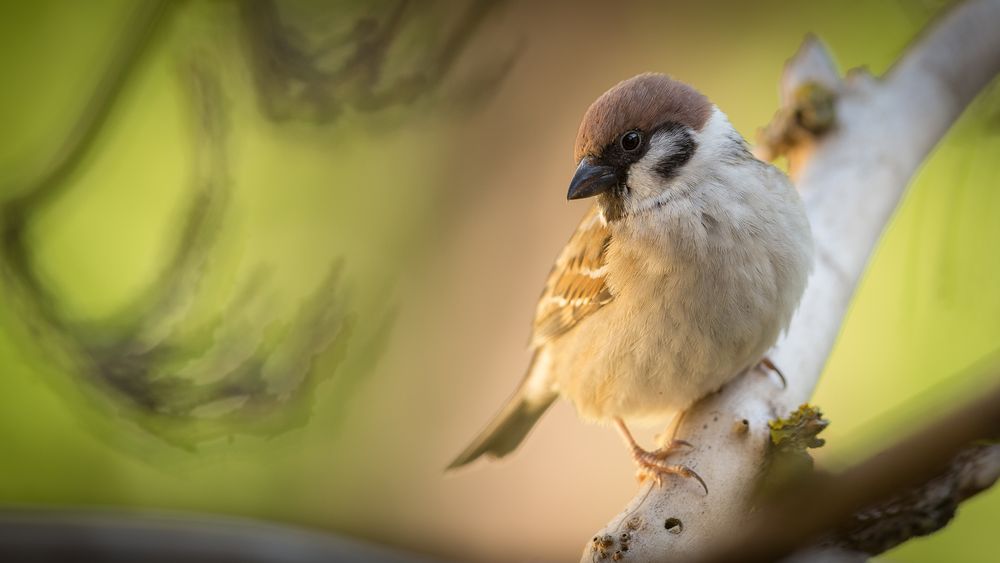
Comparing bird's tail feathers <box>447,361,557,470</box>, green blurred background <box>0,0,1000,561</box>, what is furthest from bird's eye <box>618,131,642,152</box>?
bird's tail feathers <box>447,361,557,470</box>

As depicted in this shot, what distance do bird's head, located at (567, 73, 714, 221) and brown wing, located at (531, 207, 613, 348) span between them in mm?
103

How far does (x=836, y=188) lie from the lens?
4.62ft

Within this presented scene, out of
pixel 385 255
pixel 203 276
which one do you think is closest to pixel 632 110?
pixel 203 276

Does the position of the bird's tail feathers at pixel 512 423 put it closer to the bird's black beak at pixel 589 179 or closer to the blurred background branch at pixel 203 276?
the blurred background branch at pixel 203 276

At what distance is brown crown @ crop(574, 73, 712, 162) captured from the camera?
3.75ft

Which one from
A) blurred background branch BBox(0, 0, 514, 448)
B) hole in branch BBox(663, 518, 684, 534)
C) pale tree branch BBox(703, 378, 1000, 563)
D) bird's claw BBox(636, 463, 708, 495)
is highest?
blurred background branch BBox(0, 0, 514, 448)

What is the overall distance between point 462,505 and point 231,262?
958 millimetres

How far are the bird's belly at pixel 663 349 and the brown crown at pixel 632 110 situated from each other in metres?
0.24

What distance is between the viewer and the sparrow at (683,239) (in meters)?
1.17

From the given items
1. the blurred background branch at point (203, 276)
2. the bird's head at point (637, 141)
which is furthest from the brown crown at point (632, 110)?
the blurred background branch at point (203, 276)

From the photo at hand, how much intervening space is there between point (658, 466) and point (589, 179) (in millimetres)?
397

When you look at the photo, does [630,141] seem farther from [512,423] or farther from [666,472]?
[512,423]

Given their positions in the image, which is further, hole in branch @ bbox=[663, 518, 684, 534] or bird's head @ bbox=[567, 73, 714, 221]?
bird's head @ bbox=[567, 73, 714, 221]

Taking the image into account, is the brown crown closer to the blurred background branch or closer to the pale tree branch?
the blurred background branch
